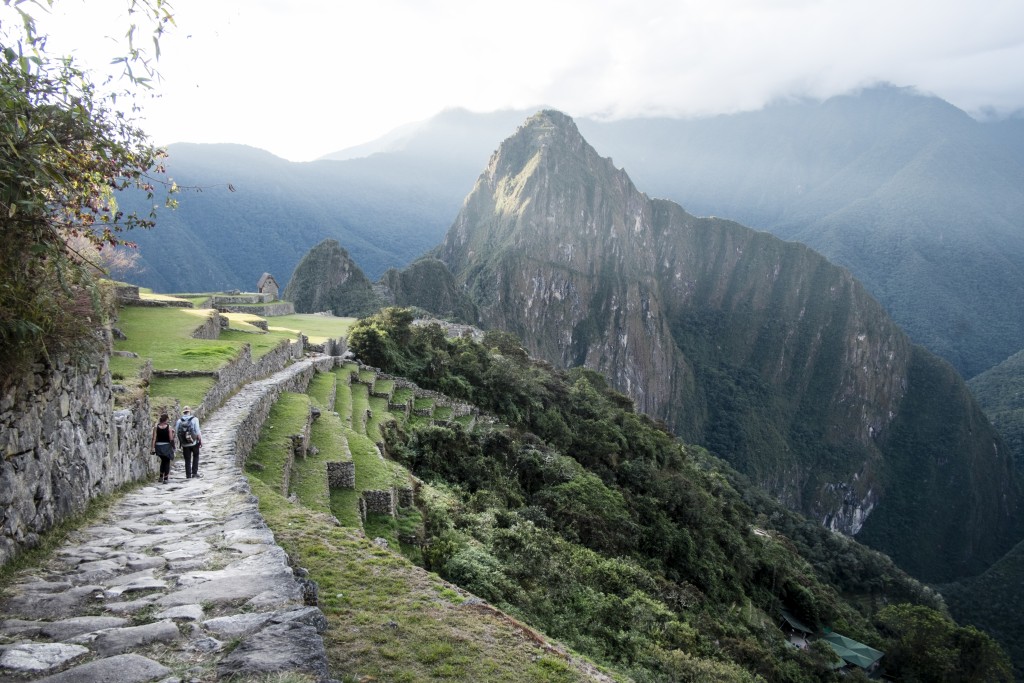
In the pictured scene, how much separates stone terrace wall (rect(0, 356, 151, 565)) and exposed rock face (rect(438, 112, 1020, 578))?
316ft

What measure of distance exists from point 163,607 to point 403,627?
167cm

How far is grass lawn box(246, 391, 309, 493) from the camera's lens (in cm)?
929

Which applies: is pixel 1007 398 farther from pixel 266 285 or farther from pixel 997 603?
pixel 266 285

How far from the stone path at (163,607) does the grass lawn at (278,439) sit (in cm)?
290

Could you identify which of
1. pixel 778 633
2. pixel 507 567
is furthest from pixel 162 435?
pixel 778 633

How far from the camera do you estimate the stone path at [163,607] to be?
3.42m

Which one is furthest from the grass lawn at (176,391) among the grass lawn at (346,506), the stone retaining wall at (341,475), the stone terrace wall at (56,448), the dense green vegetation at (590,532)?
the dense green vegetation at (590,532)

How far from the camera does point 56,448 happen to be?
17.8 ft

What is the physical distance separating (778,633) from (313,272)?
5786 centimetres

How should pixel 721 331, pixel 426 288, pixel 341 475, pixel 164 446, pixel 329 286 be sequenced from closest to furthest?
pixel 164 446 → pixel 341 475 → pixel 329 286 → pixel 426 288 → pixel 721 331

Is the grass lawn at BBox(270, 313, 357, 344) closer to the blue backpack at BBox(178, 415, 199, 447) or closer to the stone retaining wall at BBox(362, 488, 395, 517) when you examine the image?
the stone retaining wall at BBox(362, 488, 395, 517)

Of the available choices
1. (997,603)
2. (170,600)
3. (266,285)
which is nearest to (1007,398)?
(997,603)

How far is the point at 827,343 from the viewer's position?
140 m

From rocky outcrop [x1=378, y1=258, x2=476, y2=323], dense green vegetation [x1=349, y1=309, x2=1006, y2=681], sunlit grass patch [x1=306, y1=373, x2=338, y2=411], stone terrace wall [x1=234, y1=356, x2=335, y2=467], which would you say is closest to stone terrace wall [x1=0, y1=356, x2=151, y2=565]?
stone terrace wall [x1=234, y1=356, x2=335, y2=467]
